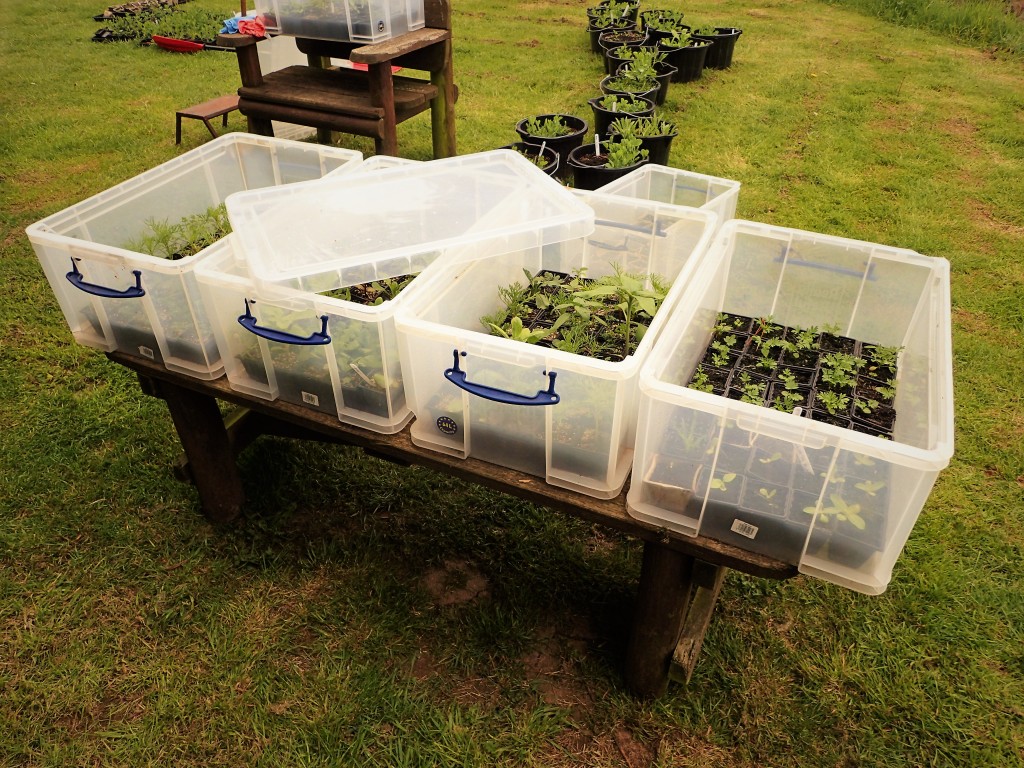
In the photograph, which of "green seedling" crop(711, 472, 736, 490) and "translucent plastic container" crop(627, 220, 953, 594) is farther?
"green seedling" crop(711, 472, 736, 490)

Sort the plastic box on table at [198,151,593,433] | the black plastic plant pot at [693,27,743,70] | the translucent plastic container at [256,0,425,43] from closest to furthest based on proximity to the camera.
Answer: the plastic box on table at [198,151,593,433], the translucent plastic container at [256,0,425,43], the black plastic plant pot at [693,27,743,70]

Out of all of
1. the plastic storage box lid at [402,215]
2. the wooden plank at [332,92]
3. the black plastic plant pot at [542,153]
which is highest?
the plastic storage box lid at [402,215]

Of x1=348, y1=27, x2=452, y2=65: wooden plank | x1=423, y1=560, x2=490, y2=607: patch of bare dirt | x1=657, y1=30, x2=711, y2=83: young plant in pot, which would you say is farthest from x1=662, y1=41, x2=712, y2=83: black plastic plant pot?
x1=423, y1=560, x2=490, y2=607: patch of bare dirt

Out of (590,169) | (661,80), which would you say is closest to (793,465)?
(590,169)

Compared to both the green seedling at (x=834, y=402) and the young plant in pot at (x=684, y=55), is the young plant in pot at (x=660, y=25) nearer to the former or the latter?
the young plant in pot at (x=684, y=55)

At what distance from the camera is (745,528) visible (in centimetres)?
154

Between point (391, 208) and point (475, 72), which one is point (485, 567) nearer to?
point (391, 208)

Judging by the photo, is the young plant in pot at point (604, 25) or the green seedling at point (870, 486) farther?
the young plant in pot at point (604, 25)

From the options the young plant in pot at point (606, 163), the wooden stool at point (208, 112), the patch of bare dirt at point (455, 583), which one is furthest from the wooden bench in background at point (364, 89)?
the patch of bare dirt at point (455, 583)

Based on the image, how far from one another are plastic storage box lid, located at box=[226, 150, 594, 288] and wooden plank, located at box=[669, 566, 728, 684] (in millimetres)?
1058

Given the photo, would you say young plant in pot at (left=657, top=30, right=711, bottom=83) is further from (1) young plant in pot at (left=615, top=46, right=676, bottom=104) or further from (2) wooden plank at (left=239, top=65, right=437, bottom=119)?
(2) wooden plank at (left=239, top=65, right=437, bottom=119)

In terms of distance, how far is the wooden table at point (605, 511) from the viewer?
5.30 feet

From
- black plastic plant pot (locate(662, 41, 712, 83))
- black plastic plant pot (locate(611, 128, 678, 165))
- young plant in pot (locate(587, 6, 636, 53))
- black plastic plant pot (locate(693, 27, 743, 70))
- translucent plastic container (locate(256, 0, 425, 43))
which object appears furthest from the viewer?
young plant in pot (locate(587, 6, 636, 53))

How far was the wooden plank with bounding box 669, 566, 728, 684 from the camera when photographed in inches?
76.0
